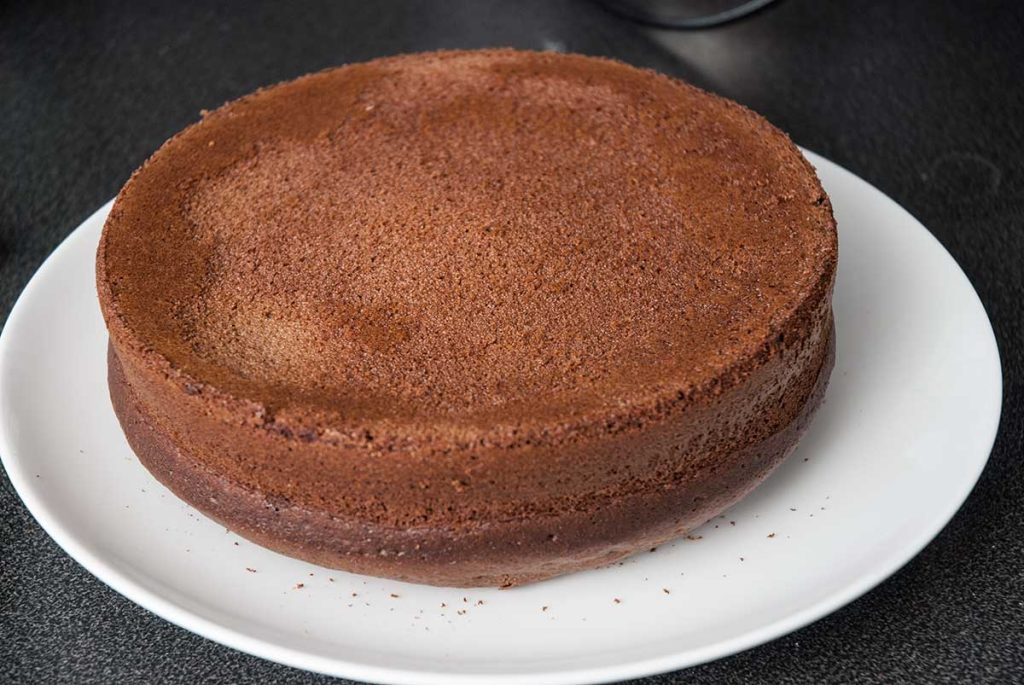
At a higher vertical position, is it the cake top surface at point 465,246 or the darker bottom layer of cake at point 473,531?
the cake top surface at point 465,246

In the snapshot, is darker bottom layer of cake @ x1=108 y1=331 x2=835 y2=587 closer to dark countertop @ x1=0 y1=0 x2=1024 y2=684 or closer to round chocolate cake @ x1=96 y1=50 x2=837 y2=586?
round chocolate cake @ x1=96 y1=50 x2=837 y2=586

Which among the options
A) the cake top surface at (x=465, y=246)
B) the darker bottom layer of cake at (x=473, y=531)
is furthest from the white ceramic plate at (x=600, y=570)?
the cake top surface at (x=465, y=246)

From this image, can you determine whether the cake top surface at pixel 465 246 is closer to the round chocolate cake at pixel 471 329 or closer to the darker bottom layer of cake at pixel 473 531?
the round chocolate cake at pixel 471 329

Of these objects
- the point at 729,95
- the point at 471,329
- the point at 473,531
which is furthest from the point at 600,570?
the point at 729,95

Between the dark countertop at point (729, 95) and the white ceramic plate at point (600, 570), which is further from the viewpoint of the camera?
the dark countertop at point (729, 95)

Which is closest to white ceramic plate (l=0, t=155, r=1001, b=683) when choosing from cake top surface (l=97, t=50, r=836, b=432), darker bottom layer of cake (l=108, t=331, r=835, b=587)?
darker bottom layer of cake (l=108, t=331, r=835, b=587)

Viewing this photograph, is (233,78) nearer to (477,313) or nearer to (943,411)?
(477,313)
